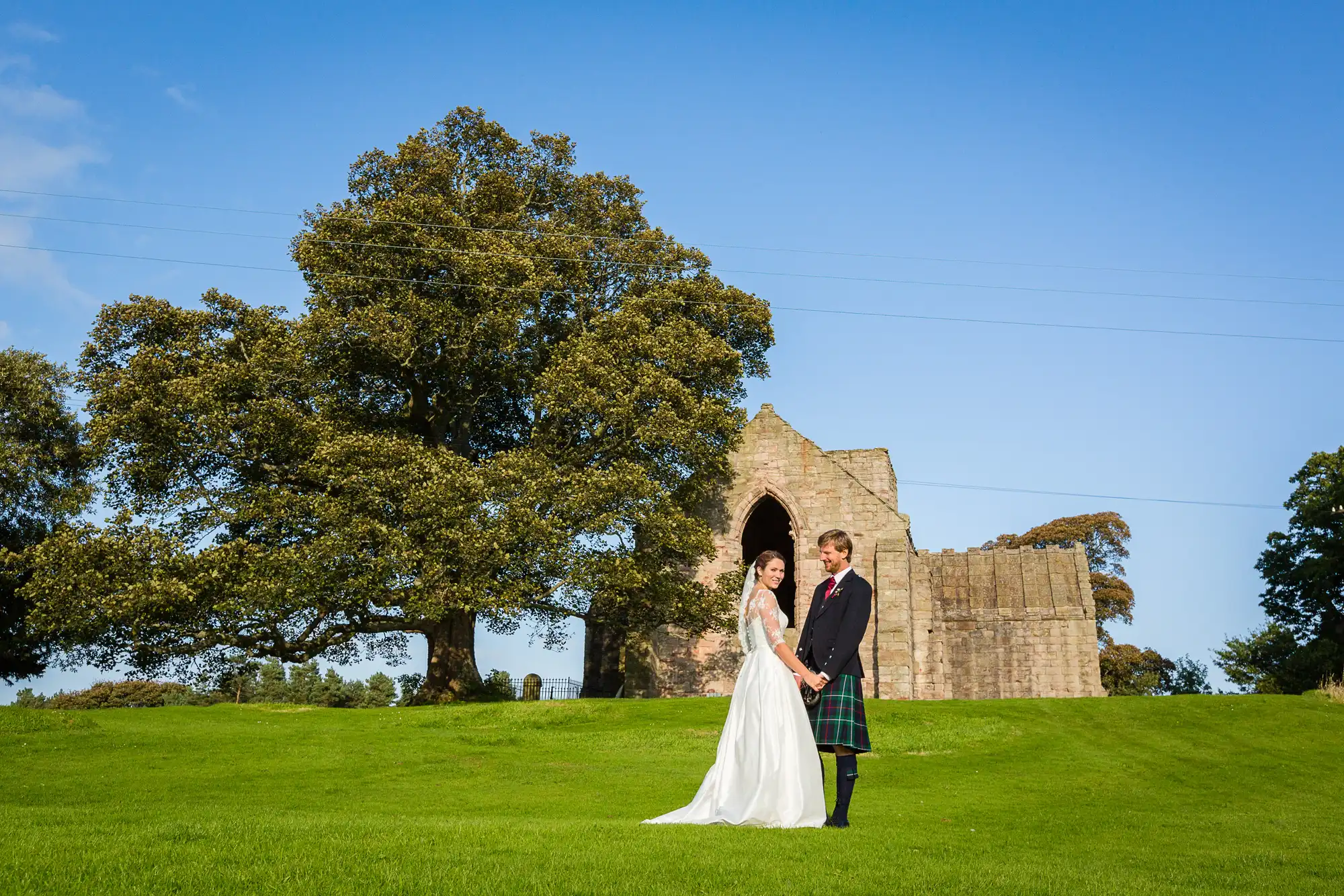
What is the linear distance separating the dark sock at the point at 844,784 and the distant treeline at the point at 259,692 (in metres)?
21.7

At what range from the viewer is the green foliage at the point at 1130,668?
50.1m

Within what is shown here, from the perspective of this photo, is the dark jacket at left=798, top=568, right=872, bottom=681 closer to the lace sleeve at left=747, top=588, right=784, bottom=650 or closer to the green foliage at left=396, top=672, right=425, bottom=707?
the lace sleeve at left=747, top=588, right=784, bottom=650

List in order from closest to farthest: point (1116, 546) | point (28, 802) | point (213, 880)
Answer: point (213, 880)
point (28, 802)
point (1116, 546)

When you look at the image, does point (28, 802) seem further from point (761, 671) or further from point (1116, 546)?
point (1116, 546)

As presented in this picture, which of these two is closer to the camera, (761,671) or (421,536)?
(761,671)

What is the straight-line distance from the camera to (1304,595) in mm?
40094

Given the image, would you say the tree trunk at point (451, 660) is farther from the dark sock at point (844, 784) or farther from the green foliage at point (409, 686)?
the dark sock at point (844, 784)

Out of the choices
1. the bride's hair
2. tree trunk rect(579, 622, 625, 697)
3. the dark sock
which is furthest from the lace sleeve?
tree trunk rect(579, 622, 625, 697)

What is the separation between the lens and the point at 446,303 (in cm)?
2859

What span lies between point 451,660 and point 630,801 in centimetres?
1736

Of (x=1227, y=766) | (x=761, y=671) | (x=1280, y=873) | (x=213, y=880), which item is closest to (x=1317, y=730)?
(x=1227, y=766)

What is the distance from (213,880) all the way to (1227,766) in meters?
18.1

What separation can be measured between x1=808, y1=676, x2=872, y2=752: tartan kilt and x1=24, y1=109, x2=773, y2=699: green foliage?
1698 cm

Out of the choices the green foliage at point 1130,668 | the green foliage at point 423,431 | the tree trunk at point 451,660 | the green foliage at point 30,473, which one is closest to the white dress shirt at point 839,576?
the green foliage at point 423,431
